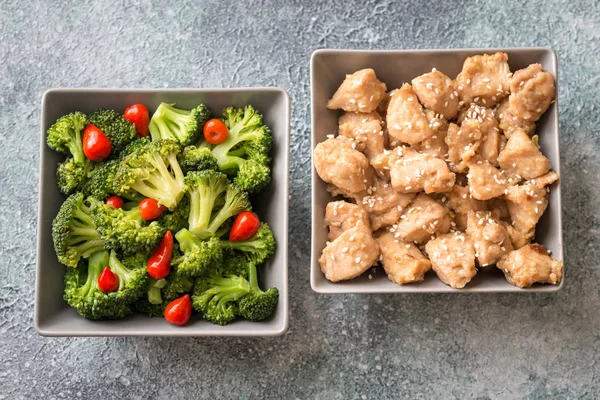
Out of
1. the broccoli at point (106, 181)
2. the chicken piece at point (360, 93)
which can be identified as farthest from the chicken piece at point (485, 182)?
the broccoli at point (106, 181)

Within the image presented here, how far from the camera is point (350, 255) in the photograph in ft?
9.51

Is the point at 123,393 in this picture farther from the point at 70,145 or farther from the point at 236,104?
the point at 236,104

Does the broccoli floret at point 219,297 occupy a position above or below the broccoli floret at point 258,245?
below

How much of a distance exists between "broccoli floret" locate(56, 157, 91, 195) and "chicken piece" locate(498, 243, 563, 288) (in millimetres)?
1856

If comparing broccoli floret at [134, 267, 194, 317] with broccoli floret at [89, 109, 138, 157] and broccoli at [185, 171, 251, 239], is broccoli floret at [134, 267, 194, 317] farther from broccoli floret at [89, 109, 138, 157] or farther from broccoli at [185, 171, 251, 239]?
broccoli floret at [89, 109, 138, 157]

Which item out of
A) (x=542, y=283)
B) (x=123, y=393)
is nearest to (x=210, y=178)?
(x=123, y=393)

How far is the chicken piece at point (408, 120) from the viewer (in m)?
2.97

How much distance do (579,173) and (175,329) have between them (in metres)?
2.06

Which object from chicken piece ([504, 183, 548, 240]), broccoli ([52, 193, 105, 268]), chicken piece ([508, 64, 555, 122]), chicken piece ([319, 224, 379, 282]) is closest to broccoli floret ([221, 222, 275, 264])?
chicken piece ([319, 224, 379, 282])

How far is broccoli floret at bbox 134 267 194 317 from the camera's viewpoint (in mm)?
3016

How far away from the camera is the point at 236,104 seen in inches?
125

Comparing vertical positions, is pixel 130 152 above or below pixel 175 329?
above

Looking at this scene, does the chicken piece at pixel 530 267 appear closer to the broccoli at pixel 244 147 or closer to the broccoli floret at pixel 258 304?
the broccoli floret at pixel 258 304

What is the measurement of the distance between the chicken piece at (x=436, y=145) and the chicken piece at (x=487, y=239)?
307mm
